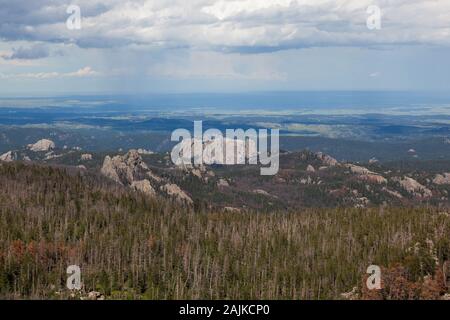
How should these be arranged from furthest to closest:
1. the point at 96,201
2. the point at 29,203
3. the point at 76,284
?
the point at 96,201 < the point at 29,203 < the point at 76,284

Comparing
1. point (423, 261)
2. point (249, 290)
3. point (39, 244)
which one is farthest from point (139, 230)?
point (423, 261)

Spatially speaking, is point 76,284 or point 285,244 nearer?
point 76,284

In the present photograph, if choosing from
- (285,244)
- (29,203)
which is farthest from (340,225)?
(29,203)

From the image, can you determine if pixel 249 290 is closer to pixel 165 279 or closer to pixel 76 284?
pixel 165 279

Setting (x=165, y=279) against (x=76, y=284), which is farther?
(x=165, y=279)

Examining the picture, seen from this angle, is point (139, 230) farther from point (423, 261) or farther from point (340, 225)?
point (423, 261)
